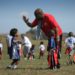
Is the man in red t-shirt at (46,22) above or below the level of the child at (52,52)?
above

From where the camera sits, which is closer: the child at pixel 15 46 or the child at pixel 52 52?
the child at pixel 52 52

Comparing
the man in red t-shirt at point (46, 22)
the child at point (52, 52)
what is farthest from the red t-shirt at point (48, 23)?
the child at point (52, 52)

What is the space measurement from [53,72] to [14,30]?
239cm

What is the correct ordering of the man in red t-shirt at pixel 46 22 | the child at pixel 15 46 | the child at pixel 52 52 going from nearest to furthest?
the man in red t-shirt at pixel 46 22 → the child at pixel 52 52 → the child at pixel 15 46

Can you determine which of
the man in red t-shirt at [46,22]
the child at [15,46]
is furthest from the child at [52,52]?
the child at [15,46]

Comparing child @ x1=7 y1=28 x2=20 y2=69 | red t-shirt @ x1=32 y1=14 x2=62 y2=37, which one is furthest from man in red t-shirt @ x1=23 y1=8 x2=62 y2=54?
child @ x1=7 y1=28 x2=20 y2=69

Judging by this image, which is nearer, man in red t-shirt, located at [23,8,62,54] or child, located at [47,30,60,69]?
man in red t-shirt, located at [23,8,62,54]

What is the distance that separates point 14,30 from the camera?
48.2ft

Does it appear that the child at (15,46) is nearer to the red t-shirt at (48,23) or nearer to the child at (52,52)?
the child at (52,52)

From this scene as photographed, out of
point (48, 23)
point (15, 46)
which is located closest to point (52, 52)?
point (48, 23)

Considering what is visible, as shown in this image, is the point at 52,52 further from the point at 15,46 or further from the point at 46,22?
the point at 15,46

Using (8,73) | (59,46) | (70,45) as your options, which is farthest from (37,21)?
(70,45)

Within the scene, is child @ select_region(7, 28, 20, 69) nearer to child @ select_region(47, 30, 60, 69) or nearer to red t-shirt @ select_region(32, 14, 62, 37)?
child @ select_region(47, 30, 60, 69)

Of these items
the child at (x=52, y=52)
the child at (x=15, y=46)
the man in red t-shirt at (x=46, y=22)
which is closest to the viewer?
the man in red t-shirt at (x=46, y=22)
